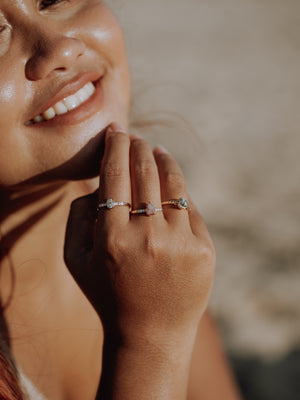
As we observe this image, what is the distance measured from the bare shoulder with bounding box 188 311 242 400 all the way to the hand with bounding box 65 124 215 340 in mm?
1020

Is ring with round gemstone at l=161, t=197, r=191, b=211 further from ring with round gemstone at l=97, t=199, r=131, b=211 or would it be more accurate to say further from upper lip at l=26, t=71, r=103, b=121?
upper lip at l=26, t=71, r=103, b=121

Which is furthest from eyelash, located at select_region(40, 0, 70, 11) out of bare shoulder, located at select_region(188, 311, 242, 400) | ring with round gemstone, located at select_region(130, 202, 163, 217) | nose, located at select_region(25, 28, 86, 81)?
bare shoulder, located at select_region(188, 311, 242, 400)

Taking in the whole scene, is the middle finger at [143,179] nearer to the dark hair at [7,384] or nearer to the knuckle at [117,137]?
the knuckle at [117,137]

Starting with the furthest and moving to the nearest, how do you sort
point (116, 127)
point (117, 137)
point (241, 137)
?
point (241, 137), point (116, 127), point (117, 137)

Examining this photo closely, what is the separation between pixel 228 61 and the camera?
875cm

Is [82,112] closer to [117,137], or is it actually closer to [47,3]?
[117,137]

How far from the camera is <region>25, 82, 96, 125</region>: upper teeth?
1.79m

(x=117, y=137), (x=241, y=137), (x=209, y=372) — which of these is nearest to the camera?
(x=117, y=137)

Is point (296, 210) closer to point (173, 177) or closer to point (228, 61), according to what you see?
point (173, 177)

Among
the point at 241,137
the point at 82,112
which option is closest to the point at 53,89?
the point at 82,112

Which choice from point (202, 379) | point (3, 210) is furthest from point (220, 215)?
point (3, 210)

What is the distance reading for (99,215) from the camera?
163 cm

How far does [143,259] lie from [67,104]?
73 cm

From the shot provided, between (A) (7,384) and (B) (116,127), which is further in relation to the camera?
(B) (116,127)
